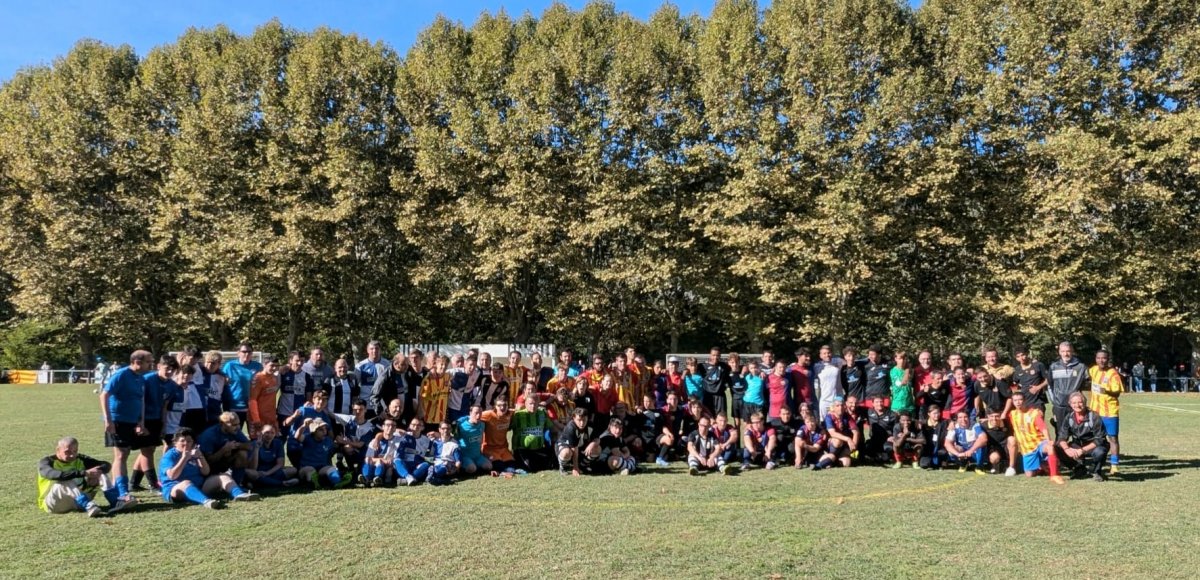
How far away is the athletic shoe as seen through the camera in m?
7.39

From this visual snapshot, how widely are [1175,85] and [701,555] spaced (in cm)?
2528

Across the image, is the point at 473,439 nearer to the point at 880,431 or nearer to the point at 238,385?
the point at 238,385

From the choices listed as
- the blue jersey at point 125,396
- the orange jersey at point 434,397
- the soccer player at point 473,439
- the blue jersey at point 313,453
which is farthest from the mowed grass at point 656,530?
the orange jersey at point 434,397

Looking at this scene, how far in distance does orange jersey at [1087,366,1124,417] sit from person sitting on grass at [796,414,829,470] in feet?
11.3

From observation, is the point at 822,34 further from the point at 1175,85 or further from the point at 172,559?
the point at 172,559

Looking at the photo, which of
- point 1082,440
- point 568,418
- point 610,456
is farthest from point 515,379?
point 1082,440

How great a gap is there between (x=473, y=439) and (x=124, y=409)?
388cm

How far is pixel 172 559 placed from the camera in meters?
5.80

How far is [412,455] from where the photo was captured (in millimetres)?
9383

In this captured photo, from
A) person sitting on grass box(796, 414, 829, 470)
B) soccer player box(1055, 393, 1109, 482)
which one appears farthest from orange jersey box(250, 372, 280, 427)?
soccer player box(1055, 393, 1109, 482)

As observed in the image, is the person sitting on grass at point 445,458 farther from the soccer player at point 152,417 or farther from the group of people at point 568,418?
the soccer player at point 152,417

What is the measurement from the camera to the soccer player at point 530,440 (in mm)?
10414

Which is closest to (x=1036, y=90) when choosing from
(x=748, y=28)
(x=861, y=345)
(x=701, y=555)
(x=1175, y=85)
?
(x=1175, y=85)

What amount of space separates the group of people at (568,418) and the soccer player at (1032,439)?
0.06 feet
